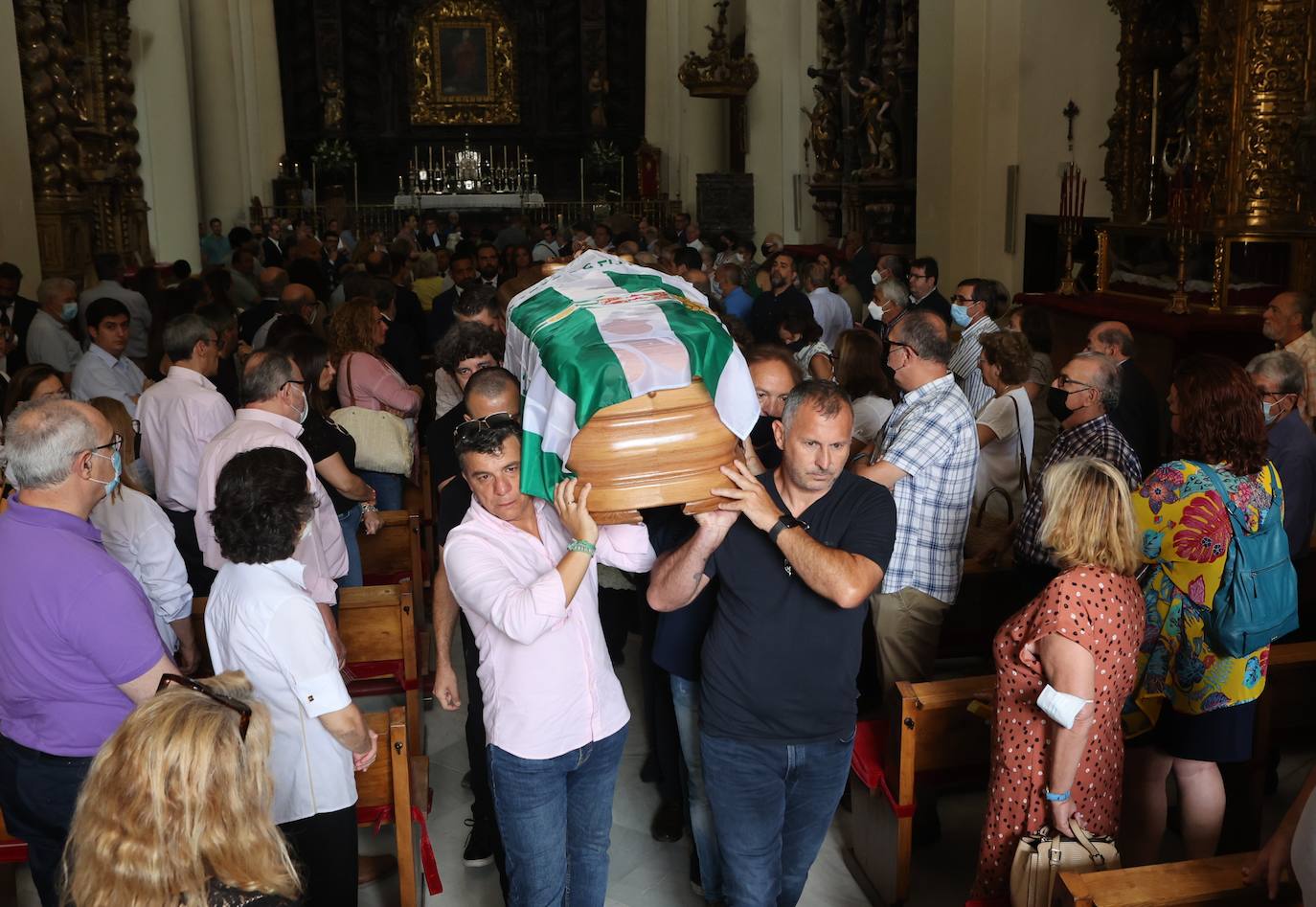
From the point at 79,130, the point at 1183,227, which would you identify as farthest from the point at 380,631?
the point at 79,130

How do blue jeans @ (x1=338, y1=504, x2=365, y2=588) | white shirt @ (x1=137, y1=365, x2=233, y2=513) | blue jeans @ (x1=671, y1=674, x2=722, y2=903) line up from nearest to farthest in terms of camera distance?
blue jeans @ (x1=671, y1=674, x2=722, y2=903) < white shirt @ (x1=137, y1=365, x2=233, y2=513) < blue jeans @ (x1=338, y1=504, x2=365, y2=588)

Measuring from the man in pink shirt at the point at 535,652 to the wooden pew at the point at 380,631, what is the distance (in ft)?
5.51

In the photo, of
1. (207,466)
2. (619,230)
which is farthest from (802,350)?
(619,230)

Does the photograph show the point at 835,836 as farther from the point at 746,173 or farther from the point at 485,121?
the point at 485,121

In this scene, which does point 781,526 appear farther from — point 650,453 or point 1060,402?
point 1060,402

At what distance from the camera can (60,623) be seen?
2.92 m

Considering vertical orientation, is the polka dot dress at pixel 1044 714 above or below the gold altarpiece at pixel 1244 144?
below

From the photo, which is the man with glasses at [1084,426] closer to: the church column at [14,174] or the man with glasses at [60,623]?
the man with glasses at [60,623]

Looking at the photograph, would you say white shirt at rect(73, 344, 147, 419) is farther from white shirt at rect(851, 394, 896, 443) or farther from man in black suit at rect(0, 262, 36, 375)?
white shirt at rect(851, 394, 896, 443)

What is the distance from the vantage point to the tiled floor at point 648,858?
412 cm

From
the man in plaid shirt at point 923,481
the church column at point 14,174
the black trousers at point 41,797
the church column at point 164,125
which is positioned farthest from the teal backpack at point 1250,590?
the church column at point 164,125

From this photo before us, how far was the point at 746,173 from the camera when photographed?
62.7ft

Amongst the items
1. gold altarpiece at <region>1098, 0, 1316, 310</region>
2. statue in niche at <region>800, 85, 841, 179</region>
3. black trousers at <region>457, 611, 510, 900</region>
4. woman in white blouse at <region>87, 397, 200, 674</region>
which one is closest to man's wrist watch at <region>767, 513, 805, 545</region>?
black trousers at <region>457, 611, 510, 900</region>

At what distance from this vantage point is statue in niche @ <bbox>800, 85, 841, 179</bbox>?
1680 cm
